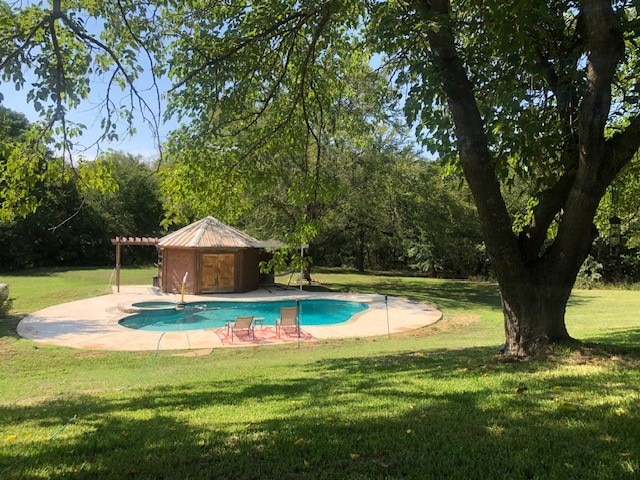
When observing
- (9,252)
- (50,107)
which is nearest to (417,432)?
(50,107)

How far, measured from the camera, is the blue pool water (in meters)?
16.2

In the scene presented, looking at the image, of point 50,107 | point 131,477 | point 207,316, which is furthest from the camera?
point 207,316

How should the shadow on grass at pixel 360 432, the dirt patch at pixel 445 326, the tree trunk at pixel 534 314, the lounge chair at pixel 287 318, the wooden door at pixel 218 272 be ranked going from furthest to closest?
the wooden door at pixel 218 272 < the dirt patch at pixel 445 326 < the lounge chair at pixel 287 318 < the tree trunk at pixel 534 314 < the shadow on grass at pixel 360 432

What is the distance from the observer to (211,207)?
843 cm

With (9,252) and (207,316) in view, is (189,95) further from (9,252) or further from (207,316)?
(9,252)

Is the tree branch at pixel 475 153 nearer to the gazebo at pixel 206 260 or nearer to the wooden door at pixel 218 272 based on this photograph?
the gazebo at pixel 206 260

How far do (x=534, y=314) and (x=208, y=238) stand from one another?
18836 mm

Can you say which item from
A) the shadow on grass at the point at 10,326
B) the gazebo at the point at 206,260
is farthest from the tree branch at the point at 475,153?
the gazebo at the point at 206,260

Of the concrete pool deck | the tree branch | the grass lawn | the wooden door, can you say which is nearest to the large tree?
the tree branch

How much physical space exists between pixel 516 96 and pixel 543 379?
293 centimetres

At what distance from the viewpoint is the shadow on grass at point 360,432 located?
268cm

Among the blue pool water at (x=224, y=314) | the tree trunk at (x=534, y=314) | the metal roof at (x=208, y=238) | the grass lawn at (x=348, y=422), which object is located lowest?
the blue pool water at (x=224, y=314)

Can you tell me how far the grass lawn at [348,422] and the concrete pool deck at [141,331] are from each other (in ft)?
12.9

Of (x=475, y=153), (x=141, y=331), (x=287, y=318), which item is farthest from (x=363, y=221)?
(x=475, y=153)
